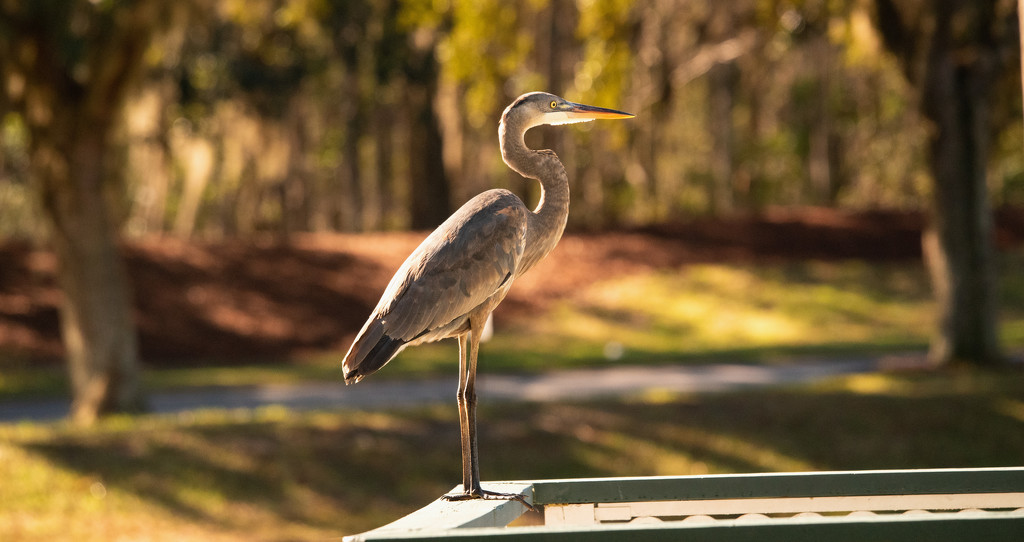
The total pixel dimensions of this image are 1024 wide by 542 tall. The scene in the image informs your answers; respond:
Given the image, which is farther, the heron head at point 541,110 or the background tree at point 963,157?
the background tree at point 963,157

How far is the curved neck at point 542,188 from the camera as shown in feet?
13.0

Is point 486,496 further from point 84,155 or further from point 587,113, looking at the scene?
point 84,155

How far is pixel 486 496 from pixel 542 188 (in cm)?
111

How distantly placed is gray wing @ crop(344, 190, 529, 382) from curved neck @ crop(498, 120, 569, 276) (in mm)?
82

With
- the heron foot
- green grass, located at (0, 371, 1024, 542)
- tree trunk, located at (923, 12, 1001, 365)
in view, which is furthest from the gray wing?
tree trunk, located at (923, 12, 1001, 365)

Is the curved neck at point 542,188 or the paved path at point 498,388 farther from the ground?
the curved neck at point 542,188

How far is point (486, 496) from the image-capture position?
12.8 feet

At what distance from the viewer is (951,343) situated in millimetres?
14461

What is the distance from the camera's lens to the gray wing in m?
3.86

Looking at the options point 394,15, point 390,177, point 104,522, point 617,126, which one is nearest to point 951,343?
point 617,126

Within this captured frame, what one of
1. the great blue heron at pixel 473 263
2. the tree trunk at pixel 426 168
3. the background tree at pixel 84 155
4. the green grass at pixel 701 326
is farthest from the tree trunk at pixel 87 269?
the tree trunk at pixel 426 168

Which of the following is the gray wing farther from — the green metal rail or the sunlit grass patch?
the sunlit grass patch

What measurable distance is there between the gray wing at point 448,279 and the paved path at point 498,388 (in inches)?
396

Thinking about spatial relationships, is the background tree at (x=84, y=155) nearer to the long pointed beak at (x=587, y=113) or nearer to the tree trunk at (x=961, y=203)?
the tree trunk at (x=961, y=203)
